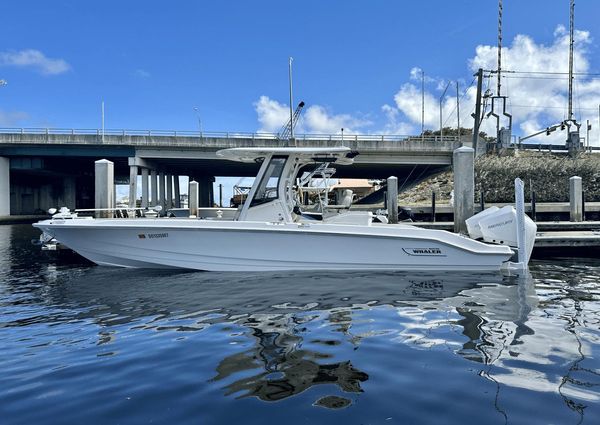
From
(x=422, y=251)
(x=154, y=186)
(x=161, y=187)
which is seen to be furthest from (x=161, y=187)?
(x=422, y=251)

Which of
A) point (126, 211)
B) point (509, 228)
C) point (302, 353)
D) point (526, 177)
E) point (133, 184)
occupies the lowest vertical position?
point (302, 353)

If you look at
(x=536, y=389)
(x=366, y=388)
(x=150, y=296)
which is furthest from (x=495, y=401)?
(x=150, y=296)

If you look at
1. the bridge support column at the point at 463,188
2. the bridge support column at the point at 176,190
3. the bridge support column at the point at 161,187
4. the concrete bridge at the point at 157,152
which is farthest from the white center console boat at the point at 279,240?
the bridge support column at the point at 176,190

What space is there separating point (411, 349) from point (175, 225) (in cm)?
561

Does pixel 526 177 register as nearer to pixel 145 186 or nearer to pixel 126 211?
pixel 145 186

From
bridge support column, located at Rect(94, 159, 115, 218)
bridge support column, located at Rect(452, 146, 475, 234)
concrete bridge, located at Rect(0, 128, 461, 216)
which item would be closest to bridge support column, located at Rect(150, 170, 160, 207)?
concrete bridge, located at Rect(0, 128, 461, 216)

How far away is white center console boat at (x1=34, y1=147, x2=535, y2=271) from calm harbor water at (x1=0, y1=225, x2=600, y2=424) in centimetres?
89

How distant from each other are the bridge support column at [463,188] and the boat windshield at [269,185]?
265 inches

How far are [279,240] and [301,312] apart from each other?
2.87 meters

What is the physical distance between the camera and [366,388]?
3467 mm

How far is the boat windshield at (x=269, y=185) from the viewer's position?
29.9ft

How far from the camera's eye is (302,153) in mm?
9070

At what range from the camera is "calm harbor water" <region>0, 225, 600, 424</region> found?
3131 millimetres

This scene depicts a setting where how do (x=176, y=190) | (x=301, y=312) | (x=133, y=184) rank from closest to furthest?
(x=301, y=312)
(x=133, y=184)
(x=176, y=190)
